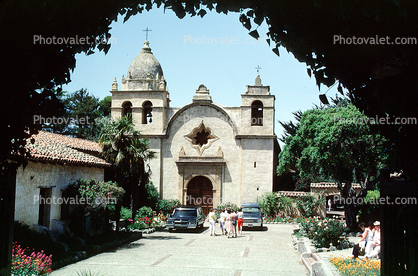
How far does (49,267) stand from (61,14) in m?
8.93

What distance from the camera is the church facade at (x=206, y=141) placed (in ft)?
108

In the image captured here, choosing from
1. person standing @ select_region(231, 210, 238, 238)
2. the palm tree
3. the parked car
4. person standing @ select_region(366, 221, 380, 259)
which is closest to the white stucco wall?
the palm tree

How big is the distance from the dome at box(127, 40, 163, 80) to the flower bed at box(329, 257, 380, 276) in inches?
1039

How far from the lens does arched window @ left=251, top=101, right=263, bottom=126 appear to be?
33375 millimetres

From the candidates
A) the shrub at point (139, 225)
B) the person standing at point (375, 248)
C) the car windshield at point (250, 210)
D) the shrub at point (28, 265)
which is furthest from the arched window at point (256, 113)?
the shrub at point (28, 265)

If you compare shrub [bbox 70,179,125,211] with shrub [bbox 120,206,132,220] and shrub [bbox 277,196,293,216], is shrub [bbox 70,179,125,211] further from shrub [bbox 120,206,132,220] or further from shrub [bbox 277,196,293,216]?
shrub [bbox 277,196,293,216]

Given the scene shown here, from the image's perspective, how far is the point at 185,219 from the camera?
979 inches

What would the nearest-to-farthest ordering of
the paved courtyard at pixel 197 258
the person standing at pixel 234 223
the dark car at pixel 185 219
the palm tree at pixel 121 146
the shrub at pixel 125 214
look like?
the paved courtyard at pixel 197 258, the person standing at pixel 234 223, the palm tree at pixel 121 146, the dark car at pixel 185 219, the shrub at pixel 125 214

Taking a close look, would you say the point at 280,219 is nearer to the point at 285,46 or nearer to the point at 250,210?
the point at 250,210

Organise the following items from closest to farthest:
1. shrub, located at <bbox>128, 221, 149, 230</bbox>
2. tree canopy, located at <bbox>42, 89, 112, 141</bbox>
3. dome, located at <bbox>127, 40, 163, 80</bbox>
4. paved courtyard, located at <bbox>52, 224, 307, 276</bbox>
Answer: paved courtyard, located at <bbox>52, 224, 307, 276</bbox> < shrub, located at <bbox>128, 221, 149, 230</bbox> < dome, located at <bbox>127, 40, 163, 80</bbox> < tree canopy, located at <bbox>42, 89, 112, 141</bbox>

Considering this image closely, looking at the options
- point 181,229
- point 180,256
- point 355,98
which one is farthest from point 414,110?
point 181,229

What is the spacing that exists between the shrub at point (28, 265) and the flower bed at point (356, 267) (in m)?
7.93

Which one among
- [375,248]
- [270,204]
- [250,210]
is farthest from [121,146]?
[375,248]

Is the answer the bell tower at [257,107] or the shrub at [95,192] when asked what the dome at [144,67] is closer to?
the bell tower at [257,107]
